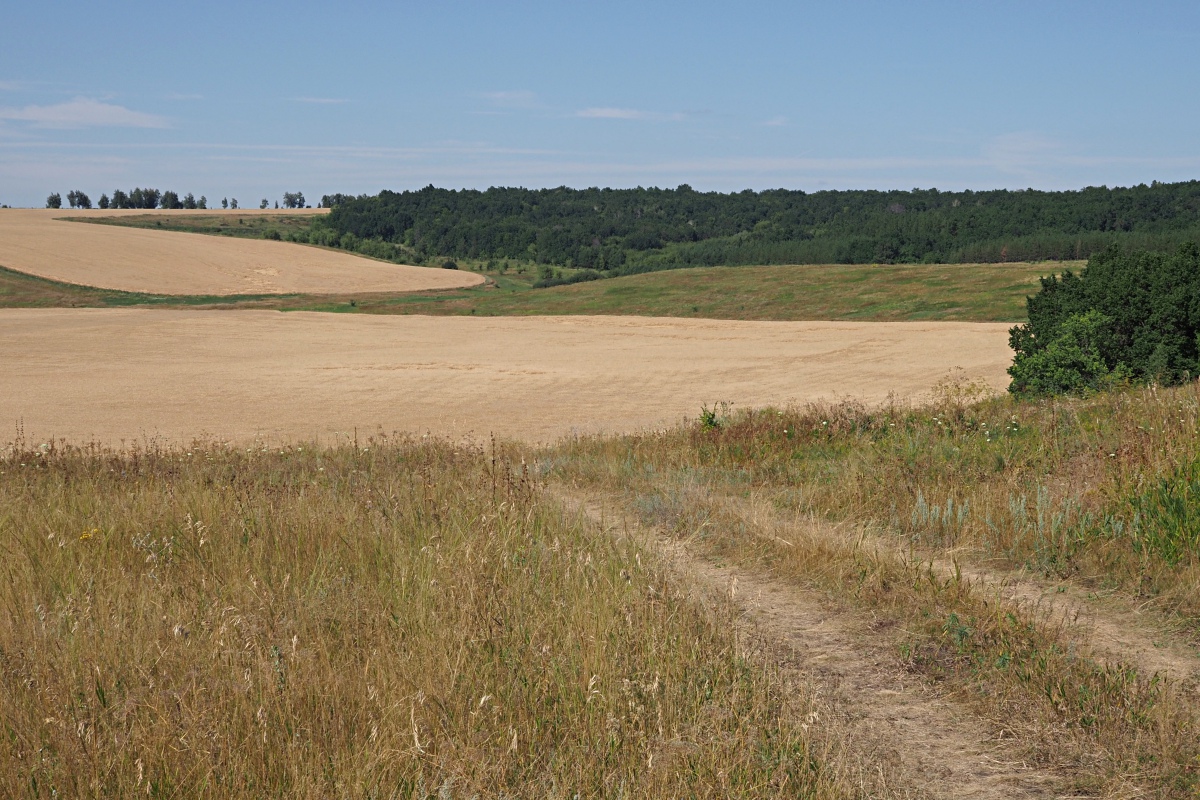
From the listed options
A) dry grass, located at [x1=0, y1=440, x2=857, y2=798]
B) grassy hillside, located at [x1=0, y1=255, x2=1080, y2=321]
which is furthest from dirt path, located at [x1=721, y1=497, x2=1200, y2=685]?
grassy hillside, located at [x1=0, y1=255, x2=1080, y2=321]

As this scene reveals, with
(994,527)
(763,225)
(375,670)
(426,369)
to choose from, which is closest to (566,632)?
(375,670)

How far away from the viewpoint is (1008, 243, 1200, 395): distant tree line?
15.1 m

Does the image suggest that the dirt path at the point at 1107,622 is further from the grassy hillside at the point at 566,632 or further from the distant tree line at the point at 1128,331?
the distant tree line at the point at 1128,331

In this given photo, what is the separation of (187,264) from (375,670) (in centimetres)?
6651

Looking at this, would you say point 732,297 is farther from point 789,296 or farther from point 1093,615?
point 1093,615

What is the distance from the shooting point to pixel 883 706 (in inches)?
174

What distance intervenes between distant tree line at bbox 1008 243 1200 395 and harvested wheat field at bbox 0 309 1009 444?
6.61 meters

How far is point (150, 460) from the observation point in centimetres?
1072

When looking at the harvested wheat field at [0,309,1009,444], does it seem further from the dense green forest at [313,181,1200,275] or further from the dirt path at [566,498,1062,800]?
the dense green forest at [313,181,1200,275]

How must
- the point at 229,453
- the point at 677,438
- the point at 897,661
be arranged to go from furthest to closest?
the point at 677,438 → the point at 229,453 → the point at 897,661

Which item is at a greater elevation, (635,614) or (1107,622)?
(635,614)

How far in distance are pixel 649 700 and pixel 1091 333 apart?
13.7 meters

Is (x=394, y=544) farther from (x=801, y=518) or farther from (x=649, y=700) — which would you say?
(x=801, y=518)

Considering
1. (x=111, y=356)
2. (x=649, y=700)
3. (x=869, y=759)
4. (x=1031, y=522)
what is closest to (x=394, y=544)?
(x=649, y=700)
